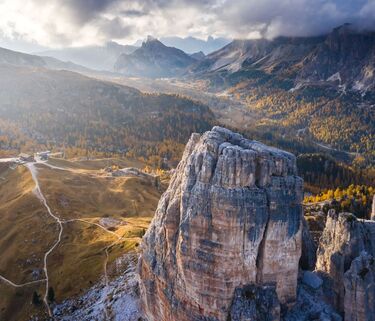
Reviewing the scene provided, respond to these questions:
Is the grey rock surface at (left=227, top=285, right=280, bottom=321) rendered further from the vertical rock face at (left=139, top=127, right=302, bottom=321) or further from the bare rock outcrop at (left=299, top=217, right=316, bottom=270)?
the bare rock outcrop at (left=299, top=217, right=316, bottom=270)

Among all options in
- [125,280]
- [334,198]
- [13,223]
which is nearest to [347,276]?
[125,280]

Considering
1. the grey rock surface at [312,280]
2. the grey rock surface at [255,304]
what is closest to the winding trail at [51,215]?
the grey rock surface at [255,304]

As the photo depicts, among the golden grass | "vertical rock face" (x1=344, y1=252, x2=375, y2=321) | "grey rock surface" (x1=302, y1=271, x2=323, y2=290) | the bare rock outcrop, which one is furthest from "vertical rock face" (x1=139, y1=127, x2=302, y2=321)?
the golden grass

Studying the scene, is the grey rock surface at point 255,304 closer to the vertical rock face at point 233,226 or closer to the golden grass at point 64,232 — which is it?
the vertical rock face at point 233,226

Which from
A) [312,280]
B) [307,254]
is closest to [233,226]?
[312,280]

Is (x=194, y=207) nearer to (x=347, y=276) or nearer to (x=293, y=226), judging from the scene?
(x=293, y=226)

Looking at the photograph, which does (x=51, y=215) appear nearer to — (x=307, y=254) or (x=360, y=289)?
(x=307, y=254)
